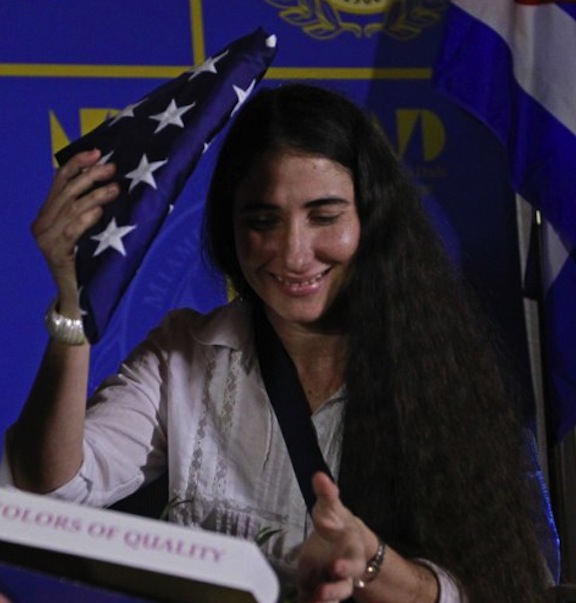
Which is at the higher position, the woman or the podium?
the podium

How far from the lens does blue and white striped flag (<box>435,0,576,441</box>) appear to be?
107 inches

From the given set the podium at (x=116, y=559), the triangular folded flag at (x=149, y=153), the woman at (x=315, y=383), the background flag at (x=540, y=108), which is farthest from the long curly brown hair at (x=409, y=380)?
the background flag at (x=540, y=108)

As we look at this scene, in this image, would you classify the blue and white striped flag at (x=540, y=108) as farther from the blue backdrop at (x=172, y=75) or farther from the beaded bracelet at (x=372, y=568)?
the beaded bracelet at (x=372, y=568)

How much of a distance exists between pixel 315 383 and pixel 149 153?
0.42 meters

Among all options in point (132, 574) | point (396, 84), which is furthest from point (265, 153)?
point (396, 84)

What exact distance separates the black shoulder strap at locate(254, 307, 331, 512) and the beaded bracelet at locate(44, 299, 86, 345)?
11.8 inches

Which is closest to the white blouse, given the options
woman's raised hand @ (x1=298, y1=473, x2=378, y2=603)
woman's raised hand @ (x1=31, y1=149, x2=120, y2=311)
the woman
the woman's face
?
the woman

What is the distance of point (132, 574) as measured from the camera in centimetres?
70

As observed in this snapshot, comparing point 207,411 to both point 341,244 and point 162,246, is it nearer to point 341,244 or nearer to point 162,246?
point 341,244

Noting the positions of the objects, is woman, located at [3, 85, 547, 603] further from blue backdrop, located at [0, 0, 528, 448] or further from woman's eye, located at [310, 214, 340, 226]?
blue backdrop, located at [0, 0, 528, 448]

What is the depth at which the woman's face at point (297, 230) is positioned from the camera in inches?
63.0

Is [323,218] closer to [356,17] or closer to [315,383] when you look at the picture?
[315,383]

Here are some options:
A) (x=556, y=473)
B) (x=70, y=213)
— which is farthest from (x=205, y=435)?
(x=556, y=473)

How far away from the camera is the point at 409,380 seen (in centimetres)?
163
